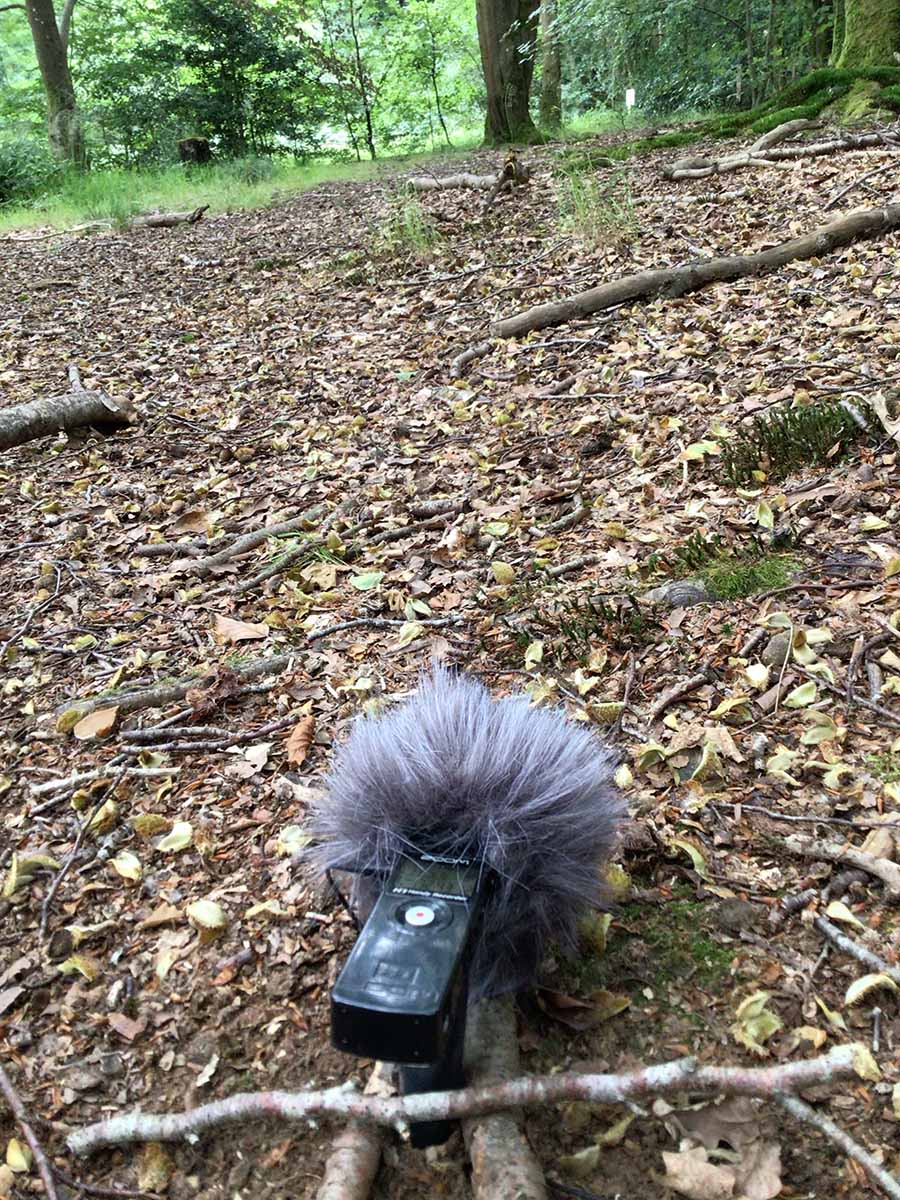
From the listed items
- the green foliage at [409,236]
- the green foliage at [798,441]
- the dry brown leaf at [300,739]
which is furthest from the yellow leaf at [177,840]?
the green foliage at [409,236]

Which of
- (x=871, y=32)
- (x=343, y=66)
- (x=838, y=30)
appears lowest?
(x=871, y=32)

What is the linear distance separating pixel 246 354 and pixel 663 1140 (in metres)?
5.11

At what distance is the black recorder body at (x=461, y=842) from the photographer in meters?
1.03

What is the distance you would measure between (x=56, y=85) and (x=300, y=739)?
1503 cm

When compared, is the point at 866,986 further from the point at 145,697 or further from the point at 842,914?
the point at 145,697

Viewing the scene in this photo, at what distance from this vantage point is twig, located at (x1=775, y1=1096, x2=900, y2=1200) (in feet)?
3.42

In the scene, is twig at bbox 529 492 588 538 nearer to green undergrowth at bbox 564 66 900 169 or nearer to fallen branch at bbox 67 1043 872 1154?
fallen branch at bbox 67 1043 872 1154

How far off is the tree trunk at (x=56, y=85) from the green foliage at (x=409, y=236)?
899cm

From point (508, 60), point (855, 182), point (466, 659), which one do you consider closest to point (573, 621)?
point (466, 659)

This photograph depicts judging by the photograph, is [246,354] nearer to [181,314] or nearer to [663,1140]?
[181,314]

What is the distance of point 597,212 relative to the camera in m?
5.58

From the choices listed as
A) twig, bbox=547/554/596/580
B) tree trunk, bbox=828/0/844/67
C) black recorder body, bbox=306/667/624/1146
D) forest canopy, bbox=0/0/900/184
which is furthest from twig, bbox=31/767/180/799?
forest canopy, bbox=0/0/900/184

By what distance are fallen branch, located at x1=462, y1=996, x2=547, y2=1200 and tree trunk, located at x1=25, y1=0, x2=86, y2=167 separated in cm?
1496

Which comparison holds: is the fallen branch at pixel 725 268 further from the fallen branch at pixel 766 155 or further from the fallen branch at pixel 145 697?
the fallen branch at pixel 145 697
